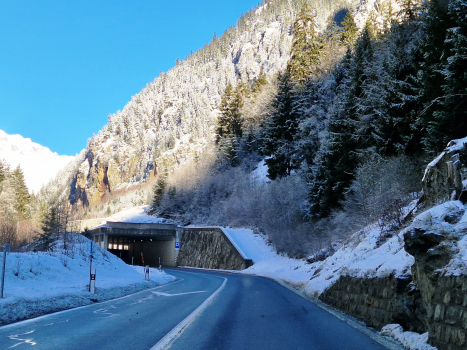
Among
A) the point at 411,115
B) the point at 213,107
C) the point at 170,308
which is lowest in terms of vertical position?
the point at 170,308

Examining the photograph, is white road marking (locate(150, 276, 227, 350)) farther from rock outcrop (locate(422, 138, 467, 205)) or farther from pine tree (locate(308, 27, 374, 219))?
pine tree (locate(308, 27, 374, 219))

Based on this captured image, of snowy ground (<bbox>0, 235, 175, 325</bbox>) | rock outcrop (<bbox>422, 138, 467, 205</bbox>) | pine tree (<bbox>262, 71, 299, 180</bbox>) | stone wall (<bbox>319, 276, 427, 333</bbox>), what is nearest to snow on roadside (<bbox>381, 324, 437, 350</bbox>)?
stone wall (<bbox>319, 276, 427, 333</bbox>)

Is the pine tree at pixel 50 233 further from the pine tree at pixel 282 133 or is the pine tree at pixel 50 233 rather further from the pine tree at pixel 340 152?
the pine tree at pixel 282 133

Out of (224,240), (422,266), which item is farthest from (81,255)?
(224,240)

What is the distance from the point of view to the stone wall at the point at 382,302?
7152 mm

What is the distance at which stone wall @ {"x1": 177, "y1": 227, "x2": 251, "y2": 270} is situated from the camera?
4509cm

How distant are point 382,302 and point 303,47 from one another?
206 feet

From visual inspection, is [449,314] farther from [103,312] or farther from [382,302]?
[103,312]

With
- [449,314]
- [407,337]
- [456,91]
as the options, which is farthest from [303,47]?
[449,314]

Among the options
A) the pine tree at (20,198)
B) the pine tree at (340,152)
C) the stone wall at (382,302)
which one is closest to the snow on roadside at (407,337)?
the stone wall at (382,302)

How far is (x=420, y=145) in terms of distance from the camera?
23938 mm

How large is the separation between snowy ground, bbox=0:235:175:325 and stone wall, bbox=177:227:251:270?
23421 millimetres

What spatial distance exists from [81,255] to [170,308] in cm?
1112

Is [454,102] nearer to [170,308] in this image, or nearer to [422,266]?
[422,266]
